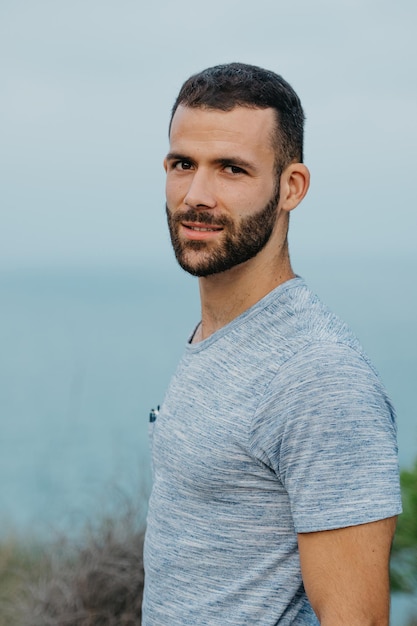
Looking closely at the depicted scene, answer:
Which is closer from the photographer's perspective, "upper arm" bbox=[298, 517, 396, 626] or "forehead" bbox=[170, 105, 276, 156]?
"upper arm" bbox=[298, 517, 396, 626]

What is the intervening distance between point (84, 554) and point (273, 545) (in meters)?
2.54

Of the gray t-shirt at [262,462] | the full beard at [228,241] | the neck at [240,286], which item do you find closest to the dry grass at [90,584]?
the gray t-shirt at [262,462]

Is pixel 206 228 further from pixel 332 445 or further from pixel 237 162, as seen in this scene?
pixel 332 445

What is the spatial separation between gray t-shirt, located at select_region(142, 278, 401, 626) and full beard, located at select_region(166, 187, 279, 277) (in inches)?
4.4

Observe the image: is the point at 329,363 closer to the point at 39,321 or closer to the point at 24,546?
the point at 24,546

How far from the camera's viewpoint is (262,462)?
1.67 m

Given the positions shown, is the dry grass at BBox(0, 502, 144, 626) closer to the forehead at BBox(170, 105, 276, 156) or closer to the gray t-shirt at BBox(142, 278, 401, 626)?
the gray t-shirt at BBox(142, 278, 401, 626)

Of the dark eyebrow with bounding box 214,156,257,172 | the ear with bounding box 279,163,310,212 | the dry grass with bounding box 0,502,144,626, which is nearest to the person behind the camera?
the dark eyebrow with bounding box 214,156,257,172

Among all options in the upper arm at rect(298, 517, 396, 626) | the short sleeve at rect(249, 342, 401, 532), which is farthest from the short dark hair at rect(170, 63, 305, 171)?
the upper arm at rect(298, 517, 396, 626)

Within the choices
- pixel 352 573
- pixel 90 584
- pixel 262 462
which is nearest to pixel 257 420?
pixel 262 462

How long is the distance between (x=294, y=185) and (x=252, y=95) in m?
0.22

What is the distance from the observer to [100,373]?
1225 centimetres

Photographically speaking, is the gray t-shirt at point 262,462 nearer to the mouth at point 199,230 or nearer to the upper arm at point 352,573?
the upper arm at point 352,573

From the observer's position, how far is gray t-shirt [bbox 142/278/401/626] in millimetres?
1584
